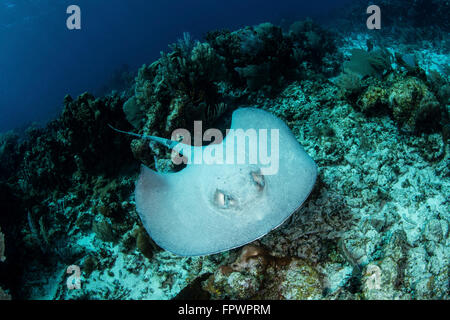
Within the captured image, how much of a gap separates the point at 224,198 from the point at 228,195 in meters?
0.06

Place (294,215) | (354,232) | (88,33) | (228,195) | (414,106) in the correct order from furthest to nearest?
(88,33)
(414,106)
(294,215)
(354,232)
(228,195)

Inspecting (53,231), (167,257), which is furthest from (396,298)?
(53,231)

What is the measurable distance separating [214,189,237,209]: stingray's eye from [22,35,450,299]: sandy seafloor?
92 centimetres

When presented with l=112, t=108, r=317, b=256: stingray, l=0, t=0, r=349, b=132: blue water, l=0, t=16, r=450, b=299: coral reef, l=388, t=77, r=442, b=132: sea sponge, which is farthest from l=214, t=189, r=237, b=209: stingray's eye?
l=0, t=0, r=349, b=132: blue water

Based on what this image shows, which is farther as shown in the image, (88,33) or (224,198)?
(88,33)

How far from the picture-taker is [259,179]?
2.77 meters

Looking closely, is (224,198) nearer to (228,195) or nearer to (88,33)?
(228,195)

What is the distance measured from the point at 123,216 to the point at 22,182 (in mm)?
3544

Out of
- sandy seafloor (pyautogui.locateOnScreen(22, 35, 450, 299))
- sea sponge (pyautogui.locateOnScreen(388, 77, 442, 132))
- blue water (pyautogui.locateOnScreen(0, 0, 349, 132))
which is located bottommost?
sandy seafloor (pyautogui.locateOnScreen(22, 35, 450, 299))

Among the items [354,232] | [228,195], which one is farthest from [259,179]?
[354,232]

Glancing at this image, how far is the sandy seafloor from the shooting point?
286cm

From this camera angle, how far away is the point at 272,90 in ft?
18.9

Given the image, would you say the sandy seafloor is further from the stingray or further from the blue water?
the blue water

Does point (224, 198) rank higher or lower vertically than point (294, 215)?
higher
